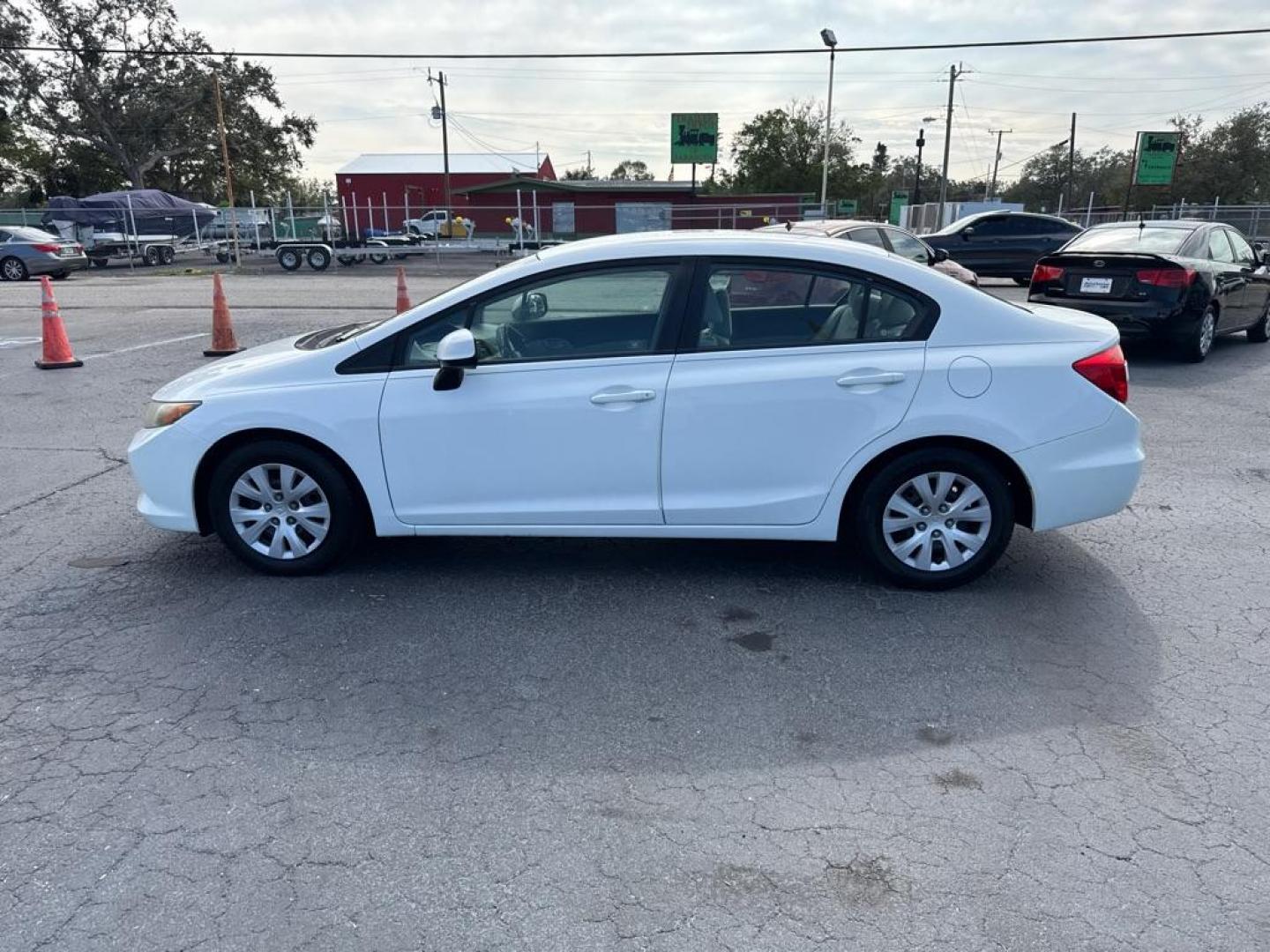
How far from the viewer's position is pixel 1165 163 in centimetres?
4141

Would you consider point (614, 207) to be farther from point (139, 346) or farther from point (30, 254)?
point (139, 346)

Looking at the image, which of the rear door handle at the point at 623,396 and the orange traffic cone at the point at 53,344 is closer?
the rear door handle at the point at 623,396

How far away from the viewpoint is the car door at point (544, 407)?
4277 millimetres

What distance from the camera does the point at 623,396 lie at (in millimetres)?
4234

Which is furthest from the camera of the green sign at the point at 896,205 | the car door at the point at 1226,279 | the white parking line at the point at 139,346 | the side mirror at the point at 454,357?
the green sign at the point at 896,205

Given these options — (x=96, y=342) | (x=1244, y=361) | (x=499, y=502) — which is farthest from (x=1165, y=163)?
(x=499, y=502)

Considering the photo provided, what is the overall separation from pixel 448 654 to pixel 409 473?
0.94m

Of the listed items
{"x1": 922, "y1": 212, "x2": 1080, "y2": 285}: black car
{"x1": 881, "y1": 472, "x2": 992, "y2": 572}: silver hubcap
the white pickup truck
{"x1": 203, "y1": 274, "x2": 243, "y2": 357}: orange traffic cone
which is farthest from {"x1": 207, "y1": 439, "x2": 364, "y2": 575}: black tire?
the white pickup truck

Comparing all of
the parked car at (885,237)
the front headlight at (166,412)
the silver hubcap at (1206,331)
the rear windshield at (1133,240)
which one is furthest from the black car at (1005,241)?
the front headlight at (166,412)

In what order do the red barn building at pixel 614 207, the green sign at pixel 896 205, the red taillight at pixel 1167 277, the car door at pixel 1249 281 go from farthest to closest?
the green sign at pixel 896 205, the red barn building at pixel 614 207, the car door at pixel 1249 281, the red taillight at pixel 1167 277

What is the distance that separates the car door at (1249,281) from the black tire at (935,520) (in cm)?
872

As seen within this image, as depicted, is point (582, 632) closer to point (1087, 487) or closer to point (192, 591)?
point (192, 591)

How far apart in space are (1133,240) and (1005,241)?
32.6 ft

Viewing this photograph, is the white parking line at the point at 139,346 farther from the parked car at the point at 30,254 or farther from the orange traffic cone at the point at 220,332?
the parked car at the point at 30,254
